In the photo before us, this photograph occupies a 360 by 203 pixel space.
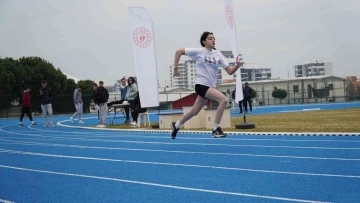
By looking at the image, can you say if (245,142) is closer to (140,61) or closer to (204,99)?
(204,99)

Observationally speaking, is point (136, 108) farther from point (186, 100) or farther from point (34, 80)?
point (34, 80)

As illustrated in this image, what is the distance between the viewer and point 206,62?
905cm

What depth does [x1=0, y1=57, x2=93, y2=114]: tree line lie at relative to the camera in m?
46.3

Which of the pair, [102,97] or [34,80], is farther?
[34,80]

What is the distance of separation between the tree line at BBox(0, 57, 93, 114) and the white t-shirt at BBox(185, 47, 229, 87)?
37800mm

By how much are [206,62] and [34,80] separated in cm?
5451

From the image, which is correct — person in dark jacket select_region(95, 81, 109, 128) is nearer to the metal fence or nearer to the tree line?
the metal fence

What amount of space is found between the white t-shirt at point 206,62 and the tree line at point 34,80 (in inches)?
1488

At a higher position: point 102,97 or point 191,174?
point 102,97

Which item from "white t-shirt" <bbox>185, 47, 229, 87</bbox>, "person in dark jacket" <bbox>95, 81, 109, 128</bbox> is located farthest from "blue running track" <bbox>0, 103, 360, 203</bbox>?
"person in dark jacket" <bbox>95, 81, 109, 128</bbox>

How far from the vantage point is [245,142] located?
9945 millimetres

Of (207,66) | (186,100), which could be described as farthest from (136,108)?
(186,100)

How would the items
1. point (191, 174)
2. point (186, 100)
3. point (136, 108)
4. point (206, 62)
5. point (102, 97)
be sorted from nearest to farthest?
point (191, 174) < point (206, 62) < point (136, 108) < point (102, 97) < point (186, 100)

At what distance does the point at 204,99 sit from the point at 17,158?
146 inches
